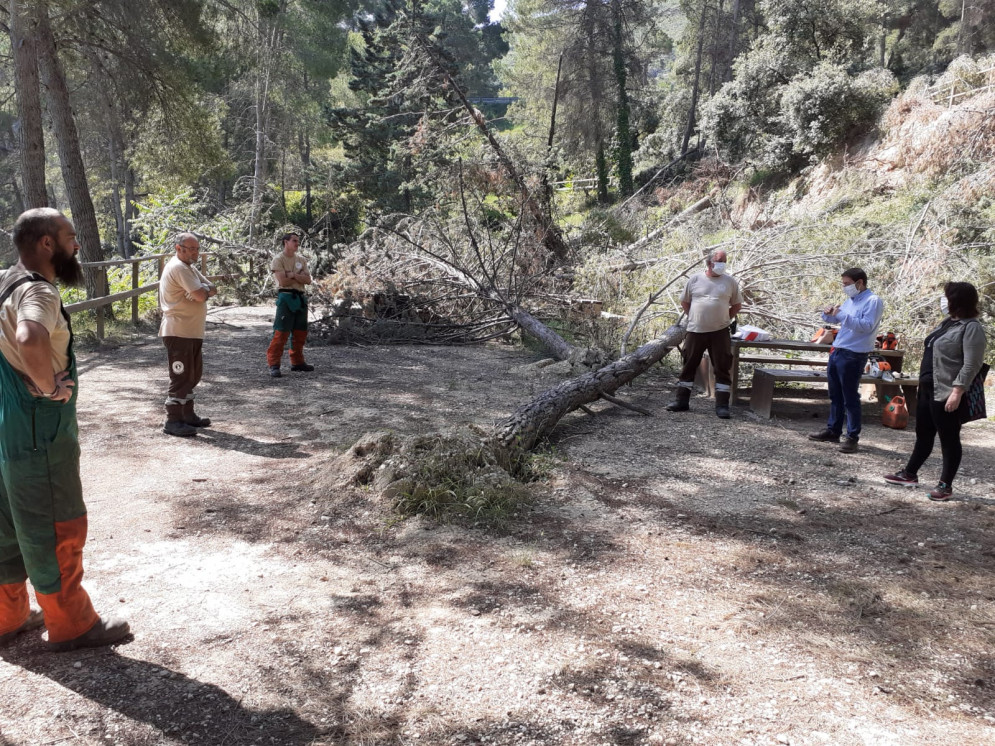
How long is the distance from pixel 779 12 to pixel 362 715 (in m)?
25.8

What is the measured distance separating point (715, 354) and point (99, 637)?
18.9ft

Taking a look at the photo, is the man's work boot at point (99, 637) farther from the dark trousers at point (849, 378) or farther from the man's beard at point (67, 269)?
the dark trousers at point (849, 378)

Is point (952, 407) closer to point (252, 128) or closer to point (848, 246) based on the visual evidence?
point (848, 246)

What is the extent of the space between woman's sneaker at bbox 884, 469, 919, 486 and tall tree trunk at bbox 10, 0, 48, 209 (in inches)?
437

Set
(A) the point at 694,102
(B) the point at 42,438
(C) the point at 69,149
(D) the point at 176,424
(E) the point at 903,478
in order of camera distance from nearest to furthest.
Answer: (B) the point at 42,438 < (E) the point at 903,478 < (D) the point at 176,424 < (C) the point at 69,149 < (A) the point at 694,102

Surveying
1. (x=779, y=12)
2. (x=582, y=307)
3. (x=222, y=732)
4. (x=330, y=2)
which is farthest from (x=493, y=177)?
(x=779, y=12)

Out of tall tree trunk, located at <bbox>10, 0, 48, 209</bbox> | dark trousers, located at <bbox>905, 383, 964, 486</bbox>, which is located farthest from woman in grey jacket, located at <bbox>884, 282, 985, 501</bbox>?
tall tree trunk, located at <bbox>10, 0, 48, 209</bbox>

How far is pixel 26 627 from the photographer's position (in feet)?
9.43

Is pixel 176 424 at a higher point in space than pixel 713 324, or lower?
lower

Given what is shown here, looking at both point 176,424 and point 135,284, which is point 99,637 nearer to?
point 176,424

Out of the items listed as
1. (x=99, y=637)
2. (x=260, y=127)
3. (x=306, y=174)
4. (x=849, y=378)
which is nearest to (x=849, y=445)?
(x=849, y=378)

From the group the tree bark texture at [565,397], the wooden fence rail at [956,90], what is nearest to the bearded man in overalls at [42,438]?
the tree bark texture at [565,397]

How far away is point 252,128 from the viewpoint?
83.9 feet

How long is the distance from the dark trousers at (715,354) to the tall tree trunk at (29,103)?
927 centimetres
